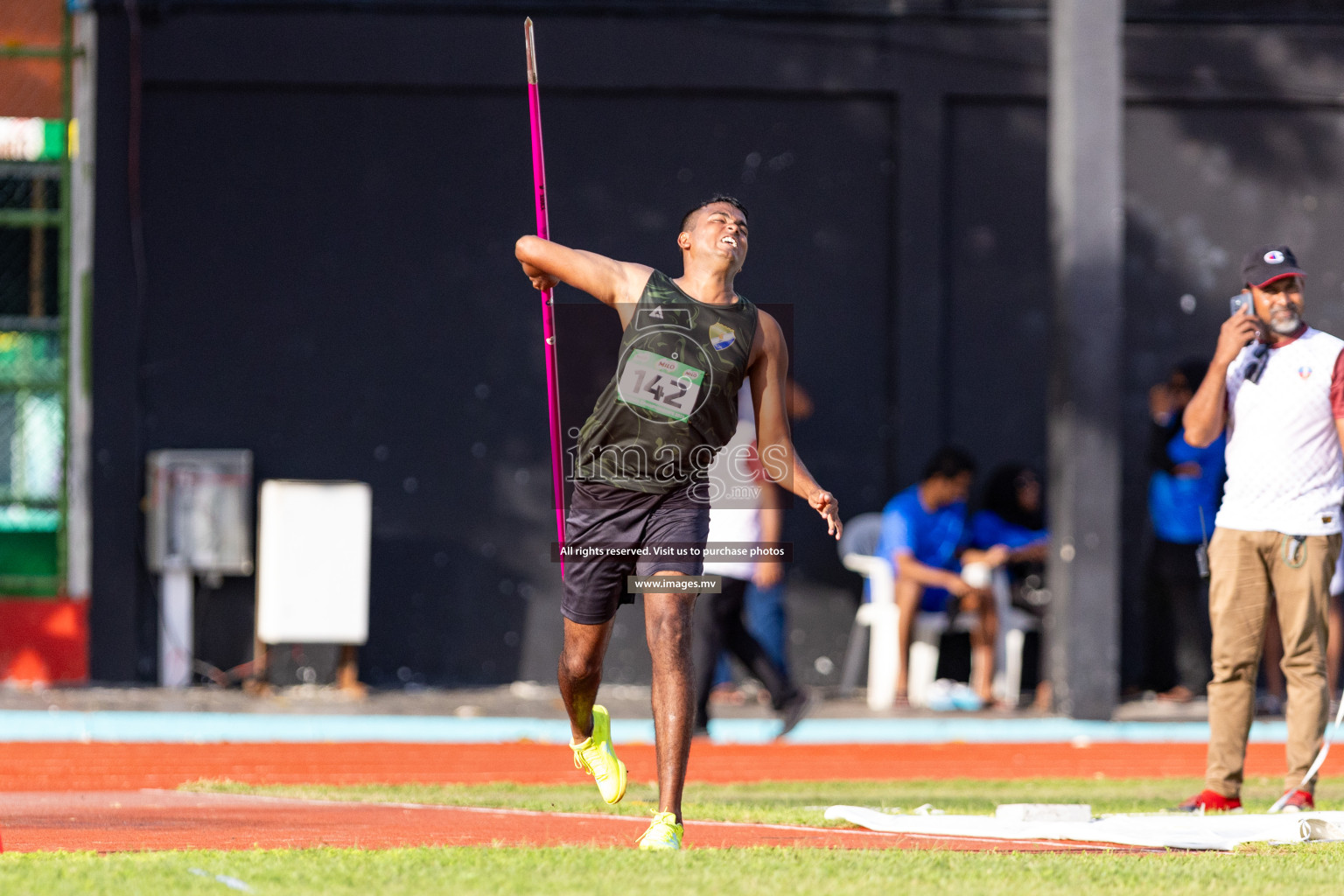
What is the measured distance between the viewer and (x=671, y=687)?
588 cm

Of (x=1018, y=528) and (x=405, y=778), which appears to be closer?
(x=405, y=778)

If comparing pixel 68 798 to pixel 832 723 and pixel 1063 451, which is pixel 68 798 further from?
pixel 1063 451

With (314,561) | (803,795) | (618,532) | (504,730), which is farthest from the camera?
(314,561)

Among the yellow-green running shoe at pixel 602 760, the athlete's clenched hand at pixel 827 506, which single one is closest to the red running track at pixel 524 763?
the yellow-green running shoe at pixel 602 760

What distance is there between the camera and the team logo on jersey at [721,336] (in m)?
6.06

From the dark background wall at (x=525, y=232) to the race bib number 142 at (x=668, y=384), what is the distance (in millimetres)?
6660

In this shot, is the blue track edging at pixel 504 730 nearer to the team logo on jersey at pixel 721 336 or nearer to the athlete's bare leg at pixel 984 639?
the athlete's bare leg at pixel 984 639

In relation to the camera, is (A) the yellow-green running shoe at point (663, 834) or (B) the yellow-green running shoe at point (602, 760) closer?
(A) the yellow-green running shoe at point (663, 834)

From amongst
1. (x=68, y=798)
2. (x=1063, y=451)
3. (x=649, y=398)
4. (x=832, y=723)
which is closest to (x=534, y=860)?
(x=649, y=398)

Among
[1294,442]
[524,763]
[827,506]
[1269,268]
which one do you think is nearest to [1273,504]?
[1294,442]

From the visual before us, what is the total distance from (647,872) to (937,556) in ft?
24.5

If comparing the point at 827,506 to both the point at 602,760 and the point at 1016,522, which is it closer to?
the point at 602,760

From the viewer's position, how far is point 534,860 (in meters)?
5.20

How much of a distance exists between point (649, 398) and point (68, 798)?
3392 millimetres
